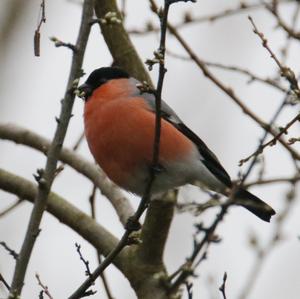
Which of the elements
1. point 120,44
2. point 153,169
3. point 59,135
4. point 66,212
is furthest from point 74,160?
point 59,135

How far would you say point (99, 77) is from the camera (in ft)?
15.3

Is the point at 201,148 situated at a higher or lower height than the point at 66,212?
higher

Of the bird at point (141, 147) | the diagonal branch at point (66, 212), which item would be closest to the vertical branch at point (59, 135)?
the bird at point (141, 147)

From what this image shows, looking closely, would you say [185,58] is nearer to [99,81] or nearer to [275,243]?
[99,81]

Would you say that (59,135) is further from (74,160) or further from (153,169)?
(74,160)

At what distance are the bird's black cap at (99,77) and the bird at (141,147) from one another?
0.15 m

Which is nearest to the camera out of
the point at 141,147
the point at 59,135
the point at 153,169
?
the point at 59,135

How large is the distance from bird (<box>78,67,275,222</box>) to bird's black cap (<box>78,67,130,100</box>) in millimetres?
149

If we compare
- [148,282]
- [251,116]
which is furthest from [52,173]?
[148,282]

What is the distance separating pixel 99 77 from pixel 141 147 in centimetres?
95

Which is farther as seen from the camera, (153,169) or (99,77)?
(99,77)

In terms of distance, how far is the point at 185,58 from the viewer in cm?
404

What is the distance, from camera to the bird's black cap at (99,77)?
4.51 m

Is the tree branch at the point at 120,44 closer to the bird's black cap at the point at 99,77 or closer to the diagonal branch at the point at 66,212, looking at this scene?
the bird's black cap at the point at 99,77
